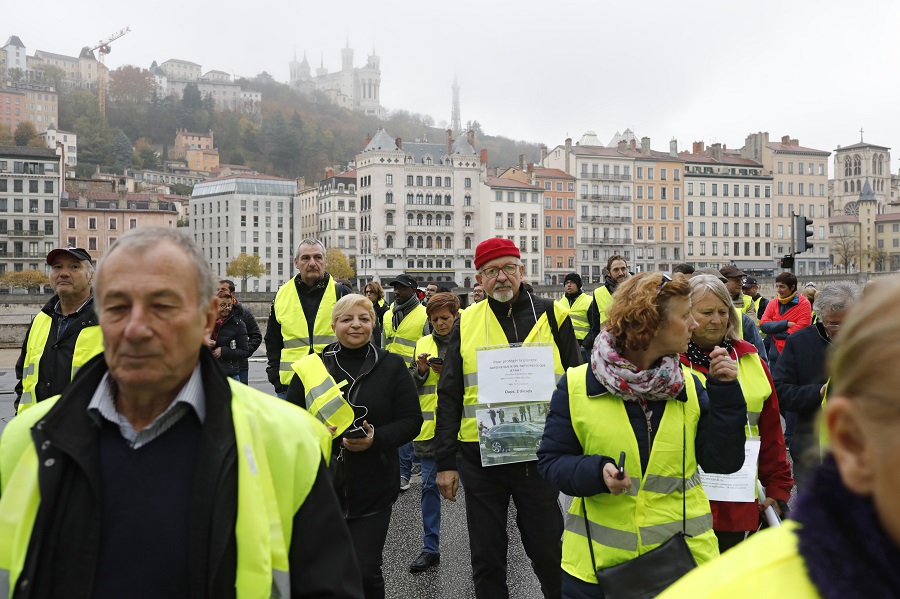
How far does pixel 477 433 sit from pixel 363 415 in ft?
2.67

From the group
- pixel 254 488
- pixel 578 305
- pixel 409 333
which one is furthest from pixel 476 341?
pixel 578 305

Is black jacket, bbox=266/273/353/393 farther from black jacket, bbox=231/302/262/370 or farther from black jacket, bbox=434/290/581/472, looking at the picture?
black jacket, bbox=231/302/262/370

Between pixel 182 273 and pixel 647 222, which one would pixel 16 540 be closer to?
pixel 182 273

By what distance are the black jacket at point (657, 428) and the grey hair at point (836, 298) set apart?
2581mm

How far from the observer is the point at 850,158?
5738 inches

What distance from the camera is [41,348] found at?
6.07 meters

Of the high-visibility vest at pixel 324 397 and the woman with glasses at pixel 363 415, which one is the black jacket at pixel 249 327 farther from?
the high-visibility vest at pixel 324 397

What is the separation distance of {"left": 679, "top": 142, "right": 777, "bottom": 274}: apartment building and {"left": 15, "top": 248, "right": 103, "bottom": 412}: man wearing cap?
10044 cm

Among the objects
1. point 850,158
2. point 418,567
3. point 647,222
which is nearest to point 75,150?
point 647,222

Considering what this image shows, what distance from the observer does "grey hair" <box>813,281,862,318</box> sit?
5.73m

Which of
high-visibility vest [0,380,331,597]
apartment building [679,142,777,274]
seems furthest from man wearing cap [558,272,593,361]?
apartment building [679,142,777,274]

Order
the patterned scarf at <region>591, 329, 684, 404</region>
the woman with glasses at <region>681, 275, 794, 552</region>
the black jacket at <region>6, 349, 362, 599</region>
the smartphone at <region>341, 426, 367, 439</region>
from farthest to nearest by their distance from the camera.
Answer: the smartphone at <region>341, 426, 367, 439</region> → the woman with glasses at <region>681, 275, 794, 552</region> → the patterned scarf at <region>591, 329, 684, 404</region> → the black jacket at <region>6, 349, 362, 599</region>

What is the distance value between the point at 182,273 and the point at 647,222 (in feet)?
335

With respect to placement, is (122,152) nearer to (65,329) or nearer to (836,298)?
(65,329)
